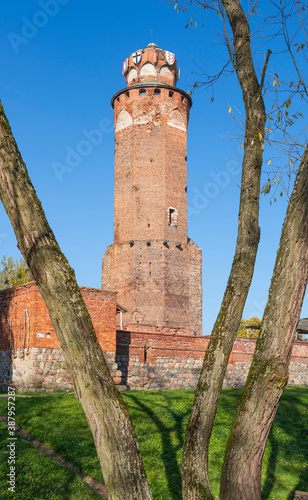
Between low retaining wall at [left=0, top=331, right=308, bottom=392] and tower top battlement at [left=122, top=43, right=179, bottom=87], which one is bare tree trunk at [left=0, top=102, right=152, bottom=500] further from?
tower top battlement at [left=122, top=43, right=179, bottom=87]

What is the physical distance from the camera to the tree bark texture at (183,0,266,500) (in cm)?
410

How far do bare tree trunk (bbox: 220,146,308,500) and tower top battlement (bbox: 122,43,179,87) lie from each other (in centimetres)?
3036

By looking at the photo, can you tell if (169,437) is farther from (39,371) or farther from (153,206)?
(153,206)

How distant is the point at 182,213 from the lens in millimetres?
31438

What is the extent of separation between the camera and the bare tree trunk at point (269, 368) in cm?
368

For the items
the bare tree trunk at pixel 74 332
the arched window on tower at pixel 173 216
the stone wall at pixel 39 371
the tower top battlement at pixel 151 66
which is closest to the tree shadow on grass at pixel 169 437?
the stone wall at pixel 39 371

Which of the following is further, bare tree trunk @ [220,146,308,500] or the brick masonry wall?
the brick masonry wall

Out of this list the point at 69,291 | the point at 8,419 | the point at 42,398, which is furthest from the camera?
the point at 42,398

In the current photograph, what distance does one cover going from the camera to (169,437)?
10.5 meters

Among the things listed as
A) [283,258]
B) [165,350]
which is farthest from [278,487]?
[165,350]

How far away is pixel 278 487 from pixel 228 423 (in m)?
3.13

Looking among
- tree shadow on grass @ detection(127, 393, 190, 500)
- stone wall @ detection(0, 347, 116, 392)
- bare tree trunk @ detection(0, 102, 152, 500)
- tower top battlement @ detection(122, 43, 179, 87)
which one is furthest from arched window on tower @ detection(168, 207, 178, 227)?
bare tree trunk @ detection(0, 102, 152, 500)

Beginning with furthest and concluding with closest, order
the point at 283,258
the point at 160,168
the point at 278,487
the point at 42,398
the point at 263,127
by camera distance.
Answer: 1. the point at 160,168
2. the point at 42,398
3. the point at 278,487
4. the point at 263,127
5. the point at 283,258

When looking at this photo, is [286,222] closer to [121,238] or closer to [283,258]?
[283,258]
